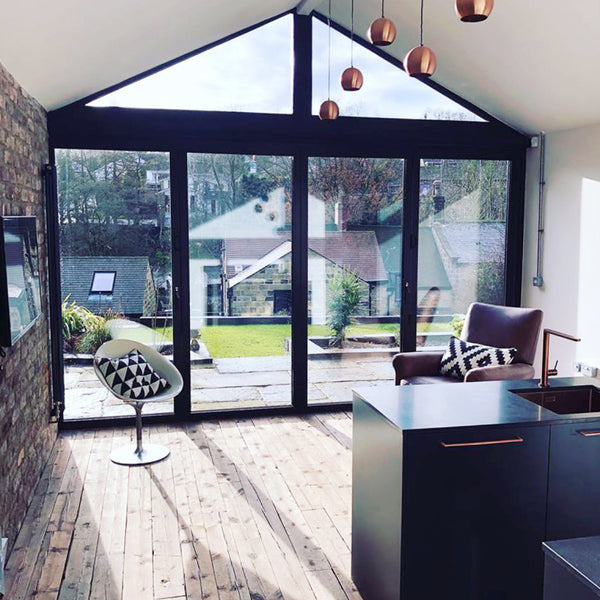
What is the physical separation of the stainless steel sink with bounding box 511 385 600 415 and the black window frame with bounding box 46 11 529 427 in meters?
2.80

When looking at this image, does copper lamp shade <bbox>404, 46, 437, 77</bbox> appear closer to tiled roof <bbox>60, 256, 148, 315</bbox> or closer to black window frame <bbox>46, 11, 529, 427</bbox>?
black window frame <bbox>46, 11, 529, 427</bbox>

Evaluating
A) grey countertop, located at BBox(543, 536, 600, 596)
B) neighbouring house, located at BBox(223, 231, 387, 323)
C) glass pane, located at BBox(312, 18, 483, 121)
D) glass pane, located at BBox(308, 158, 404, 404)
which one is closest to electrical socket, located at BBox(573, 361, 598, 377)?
glass pane, located at BBox(308, 158, 404, 404)

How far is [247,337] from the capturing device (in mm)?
5438

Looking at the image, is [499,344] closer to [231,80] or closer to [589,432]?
[589,432]

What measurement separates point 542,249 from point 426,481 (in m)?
3.85

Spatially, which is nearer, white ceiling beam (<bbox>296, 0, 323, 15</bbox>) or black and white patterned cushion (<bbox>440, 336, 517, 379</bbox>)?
black and white patterned cushion (<bbox>440, 336, 517, 379</bbox>)

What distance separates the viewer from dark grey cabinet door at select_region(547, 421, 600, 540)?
2.46 meters

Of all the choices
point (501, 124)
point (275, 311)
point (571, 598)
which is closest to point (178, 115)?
point (275, 311)

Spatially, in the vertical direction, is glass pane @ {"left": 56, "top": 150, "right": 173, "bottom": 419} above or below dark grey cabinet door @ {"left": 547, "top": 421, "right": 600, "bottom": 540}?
above

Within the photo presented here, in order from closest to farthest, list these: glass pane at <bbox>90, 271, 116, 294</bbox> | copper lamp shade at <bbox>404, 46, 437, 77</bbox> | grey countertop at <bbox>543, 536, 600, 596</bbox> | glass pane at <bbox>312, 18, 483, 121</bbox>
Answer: grey countertop at <bbox>543, 536, 600, 596</bbox>
copper lamp shade at <bbox>404, 46, 437, 77</bbox>
glass pane at <bbox>90, 271, 116, 294</bbox>
glass pane at <bbox>312, 18, 483, 121</bbox>

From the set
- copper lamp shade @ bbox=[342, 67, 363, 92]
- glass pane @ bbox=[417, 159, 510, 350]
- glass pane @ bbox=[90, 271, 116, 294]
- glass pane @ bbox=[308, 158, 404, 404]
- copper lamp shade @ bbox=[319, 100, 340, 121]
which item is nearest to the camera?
copper lamp shade @ bbox=[342, 67, 363, 92]

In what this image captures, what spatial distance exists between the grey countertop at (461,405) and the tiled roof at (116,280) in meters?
2.81

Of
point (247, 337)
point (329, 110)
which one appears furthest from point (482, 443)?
point (247, 337)

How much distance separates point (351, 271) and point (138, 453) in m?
2.29
